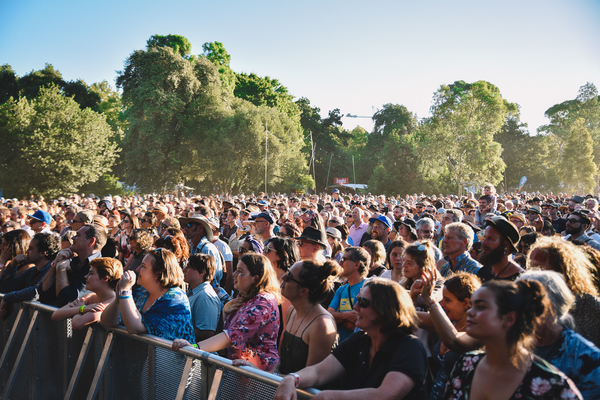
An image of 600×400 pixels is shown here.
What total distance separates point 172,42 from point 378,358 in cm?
4783

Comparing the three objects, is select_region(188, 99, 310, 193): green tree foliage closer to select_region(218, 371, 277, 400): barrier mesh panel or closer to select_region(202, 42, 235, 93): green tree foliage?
select_region(202, 42, 235, 93): green tree foliage

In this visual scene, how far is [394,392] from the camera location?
254 cm

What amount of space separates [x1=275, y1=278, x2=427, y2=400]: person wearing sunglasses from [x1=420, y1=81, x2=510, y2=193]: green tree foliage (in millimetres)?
37324

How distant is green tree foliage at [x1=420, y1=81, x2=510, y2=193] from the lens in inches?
1494

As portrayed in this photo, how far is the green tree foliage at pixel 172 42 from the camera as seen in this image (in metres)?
45.9

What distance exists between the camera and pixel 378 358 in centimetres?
279

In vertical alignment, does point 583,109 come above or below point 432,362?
above

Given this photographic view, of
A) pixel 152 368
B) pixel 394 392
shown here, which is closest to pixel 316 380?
pixel 394 392

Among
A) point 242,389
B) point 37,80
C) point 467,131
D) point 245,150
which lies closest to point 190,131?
point 245,150

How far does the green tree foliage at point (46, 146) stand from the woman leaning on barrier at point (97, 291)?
30464 millimetres

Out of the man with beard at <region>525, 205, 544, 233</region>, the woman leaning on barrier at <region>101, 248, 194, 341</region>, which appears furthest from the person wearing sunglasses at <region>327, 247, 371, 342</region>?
the man with beard at <region>525, 205, 544, 233</region>

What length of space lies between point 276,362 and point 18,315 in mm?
3363

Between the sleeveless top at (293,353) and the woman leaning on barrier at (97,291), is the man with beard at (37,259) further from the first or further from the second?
the sleeveless top at (293,353)

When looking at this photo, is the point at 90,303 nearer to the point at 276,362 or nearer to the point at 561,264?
the point at 276,362
